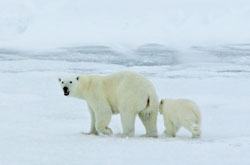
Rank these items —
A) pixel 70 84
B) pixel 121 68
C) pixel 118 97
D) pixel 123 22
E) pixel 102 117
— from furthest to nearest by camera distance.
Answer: pixel 123 22 → pixel 121 68 → pixel 70 84 → pixel 102 117 → pixel 118 97

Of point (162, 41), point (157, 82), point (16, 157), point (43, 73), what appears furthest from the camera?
point (162, 41)

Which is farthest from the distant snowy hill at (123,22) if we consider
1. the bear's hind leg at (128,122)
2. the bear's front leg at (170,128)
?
the bear's hind leg at (128,122)

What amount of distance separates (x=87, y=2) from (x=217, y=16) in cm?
981

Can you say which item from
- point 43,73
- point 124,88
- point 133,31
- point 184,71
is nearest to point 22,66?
point 43,73

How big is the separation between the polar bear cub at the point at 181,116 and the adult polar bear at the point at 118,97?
234 millimetres

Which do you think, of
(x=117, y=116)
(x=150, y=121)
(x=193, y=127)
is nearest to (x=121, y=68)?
(x=117, y=116)

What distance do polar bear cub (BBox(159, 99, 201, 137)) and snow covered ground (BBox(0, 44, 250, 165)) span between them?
7.3 inches

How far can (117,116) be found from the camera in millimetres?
7570

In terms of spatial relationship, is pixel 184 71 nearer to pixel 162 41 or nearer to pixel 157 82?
pixel 157 82

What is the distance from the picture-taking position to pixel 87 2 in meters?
32.4

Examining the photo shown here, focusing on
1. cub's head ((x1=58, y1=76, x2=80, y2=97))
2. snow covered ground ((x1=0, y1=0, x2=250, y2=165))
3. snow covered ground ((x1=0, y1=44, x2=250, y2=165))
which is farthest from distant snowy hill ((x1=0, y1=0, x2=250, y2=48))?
cub's head ((x1=58, y1=76, x2=80, y2=97))

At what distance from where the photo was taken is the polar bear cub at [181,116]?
4863 mm

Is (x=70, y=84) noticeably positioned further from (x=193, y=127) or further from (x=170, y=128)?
(x=193, y=127)

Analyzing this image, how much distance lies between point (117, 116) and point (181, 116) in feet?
8.98
